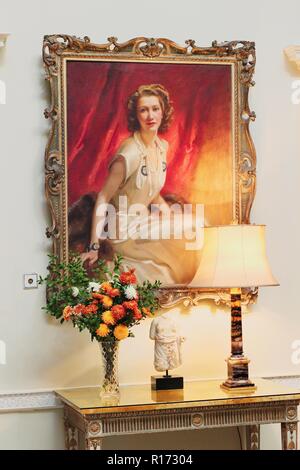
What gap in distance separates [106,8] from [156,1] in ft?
0.91

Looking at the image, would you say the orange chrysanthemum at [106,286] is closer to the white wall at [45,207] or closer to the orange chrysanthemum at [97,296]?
the orange chrysanthemum at [97,296]

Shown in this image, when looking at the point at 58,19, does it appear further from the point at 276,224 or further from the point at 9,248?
the point at 276,224

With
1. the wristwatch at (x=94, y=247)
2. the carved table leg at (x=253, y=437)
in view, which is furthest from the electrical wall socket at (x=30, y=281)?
the carved table leg at (x=253, y=437)

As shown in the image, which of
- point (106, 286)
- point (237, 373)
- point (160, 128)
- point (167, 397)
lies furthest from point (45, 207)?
point (237, 373)

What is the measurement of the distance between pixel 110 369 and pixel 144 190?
3.24 ft

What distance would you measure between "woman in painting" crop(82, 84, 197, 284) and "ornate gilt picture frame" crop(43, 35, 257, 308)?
0.4 inches

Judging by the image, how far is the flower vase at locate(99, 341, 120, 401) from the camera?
4441 mm

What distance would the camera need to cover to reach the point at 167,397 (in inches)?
175

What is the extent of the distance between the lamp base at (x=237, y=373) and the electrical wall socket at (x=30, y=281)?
105cm

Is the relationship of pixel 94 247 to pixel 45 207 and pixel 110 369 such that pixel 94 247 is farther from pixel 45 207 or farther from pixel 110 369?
pixel 110 369

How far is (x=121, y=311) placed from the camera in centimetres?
436

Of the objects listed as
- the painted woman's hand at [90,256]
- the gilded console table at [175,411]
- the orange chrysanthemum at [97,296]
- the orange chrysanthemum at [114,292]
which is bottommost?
the gilded console table at [175,411]

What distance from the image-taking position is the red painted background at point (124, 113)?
15.8 feet

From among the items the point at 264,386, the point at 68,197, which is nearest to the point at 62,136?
the point at 68,197
